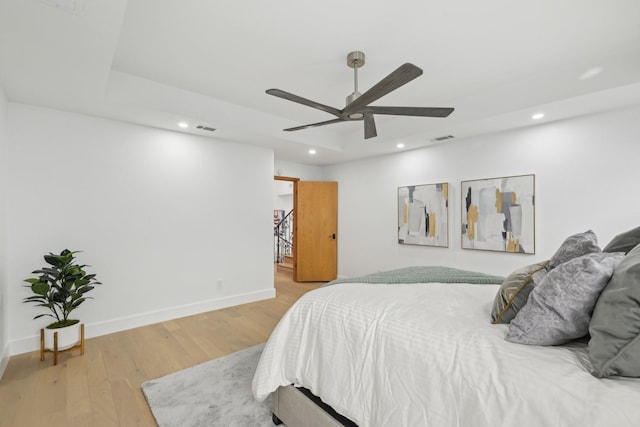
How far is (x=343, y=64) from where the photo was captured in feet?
8.68

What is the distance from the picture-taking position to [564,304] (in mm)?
1082

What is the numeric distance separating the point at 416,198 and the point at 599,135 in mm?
2171

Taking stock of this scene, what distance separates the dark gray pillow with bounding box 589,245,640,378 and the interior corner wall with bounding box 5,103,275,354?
3.99 meters

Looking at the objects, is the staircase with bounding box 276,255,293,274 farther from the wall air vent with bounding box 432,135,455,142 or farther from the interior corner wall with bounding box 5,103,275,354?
the wall air vent with bounding box 432,135,455,142

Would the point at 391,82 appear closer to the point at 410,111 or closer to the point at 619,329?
the point at 410,111

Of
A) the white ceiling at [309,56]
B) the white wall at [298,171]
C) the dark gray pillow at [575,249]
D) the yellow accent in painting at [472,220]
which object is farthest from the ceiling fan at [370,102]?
the white wall at [298,171]

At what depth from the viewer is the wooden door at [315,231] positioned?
5773 millimetres

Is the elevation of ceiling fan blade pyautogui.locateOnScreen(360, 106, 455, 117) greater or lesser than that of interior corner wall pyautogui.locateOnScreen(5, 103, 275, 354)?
greater

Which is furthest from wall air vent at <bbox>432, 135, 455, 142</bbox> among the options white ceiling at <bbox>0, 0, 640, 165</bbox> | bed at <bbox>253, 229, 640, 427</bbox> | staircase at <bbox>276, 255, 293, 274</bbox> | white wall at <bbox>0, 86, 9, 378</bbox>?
white wall at <bbox>0, 86, 9, 378</bbox>

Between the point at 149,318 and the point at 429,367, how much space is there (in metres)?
3.53

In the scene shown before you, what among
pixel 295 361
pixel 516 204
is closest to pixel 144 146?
pixel 295 361

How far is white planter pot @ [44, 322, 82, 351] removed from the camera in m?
2.62

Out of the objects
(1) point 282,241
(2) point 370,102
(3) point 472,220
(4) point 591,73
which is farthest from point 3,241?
(1) point 282,241

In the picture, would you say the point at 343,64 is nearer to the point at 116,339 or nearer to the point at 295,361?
the point at 295,361
